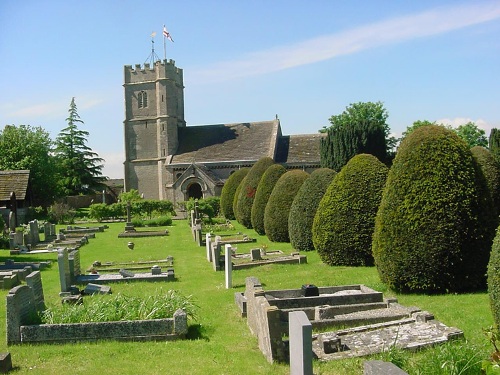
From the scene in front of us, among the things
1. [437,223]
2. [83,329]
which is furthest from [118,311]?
[437,223]

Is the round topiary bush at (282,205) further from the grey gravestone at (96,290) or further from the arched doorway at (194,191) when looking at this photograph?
the arched doorway at (194,191)

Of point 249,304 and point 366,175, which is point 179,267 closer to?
point 366,175

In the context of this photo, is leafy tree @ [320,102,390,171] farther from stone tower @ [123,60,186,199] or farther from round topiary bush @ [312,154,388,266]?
round topiary bush @ [312,154,388,266]

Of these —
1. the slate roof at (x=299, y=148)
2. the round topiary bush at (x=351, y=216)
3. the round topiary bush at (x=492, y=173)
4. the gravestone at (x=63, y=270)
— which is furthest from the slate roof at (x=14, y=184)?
the round topiary bush at (x=492, y=173)

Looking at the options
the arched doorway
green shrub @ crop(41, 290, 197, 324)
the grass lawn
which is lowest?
the grass lawn

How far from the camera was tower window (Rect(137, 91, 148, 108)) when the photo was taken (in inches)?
2554

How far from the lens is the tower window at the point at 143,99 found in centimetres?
6488

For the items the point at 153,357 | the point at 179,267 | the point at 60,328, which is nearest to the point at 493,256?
the point at 153,357

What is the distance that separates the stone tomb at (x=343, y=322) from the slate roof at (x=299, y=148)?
46.6 metres

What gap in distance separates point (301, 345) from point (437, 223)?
6.26 meters

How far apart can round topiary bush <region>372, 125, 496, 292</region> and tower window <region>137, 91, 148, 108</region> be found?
55249 mm

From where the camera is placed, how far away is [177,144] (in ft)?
210

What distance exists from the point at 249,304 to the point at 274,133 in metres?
51.4

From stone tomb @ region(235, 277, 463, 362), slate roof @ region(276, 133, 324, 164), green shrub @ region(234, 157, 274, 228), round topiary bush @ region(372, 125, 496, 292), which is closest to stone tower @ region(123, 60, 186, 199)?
slate roof @ region(276, 133, 324, 164)
